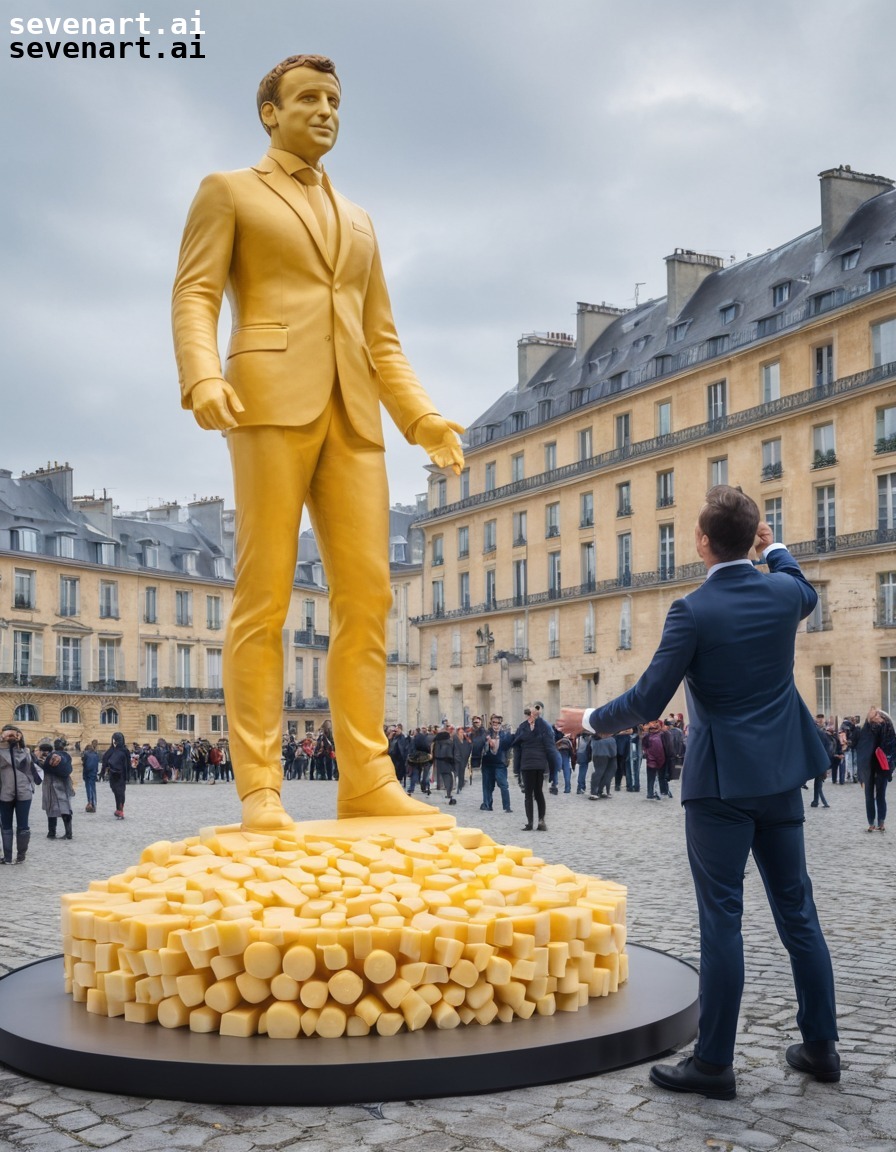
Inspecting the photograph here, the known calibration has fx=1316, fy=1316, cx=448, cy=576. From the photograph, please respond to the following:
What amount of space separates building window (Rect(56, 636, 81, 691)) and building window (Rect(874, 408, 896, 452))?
34.2 m

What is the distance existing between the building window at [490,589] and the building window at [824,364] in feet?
63.5

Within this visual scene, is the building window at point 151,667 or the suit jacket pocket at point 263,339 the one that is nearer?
the suit jacket pocket at point 263,339

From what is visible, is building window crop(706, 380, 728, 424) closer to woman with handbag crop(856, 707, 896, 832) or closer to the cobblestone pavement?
woman with handbag crop(856, 707, 896, 832)

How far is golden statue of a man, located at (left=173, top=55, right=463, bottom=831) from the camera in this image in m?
5.95

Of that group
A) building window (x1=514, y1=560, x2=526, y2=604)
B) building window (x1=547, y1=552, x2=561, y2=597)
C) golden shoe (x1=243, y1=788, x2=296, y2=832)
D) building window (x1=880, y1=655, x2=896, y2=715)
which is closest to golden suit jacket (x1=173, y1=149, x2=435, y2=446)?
golden shoe (x1=243, y1=788, x2=296, y2=832)

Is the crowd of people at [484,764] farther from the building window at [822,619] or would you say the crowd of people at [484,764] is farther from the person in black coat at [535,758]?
the building window at [822,619]

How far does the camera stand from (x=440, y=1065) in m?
4.21

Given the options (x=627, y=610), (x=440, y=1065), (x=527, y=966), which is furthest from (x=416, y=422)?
(x=627, y=610)

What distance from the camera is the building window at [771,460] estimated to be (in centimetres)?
4303

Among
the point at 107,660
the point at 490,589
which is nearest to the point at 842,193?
the point at 490,589

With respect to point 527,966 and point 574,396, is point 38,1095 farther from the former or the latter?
point 574,396

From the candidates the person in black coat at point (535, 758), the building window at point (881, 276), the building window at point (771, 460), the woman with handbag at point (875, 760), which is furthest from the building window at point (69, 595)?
the woman with handbag at point (875, 760)

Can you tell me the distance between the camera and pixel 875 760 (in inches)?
634

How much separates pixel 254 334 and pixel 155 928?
8.87ft
